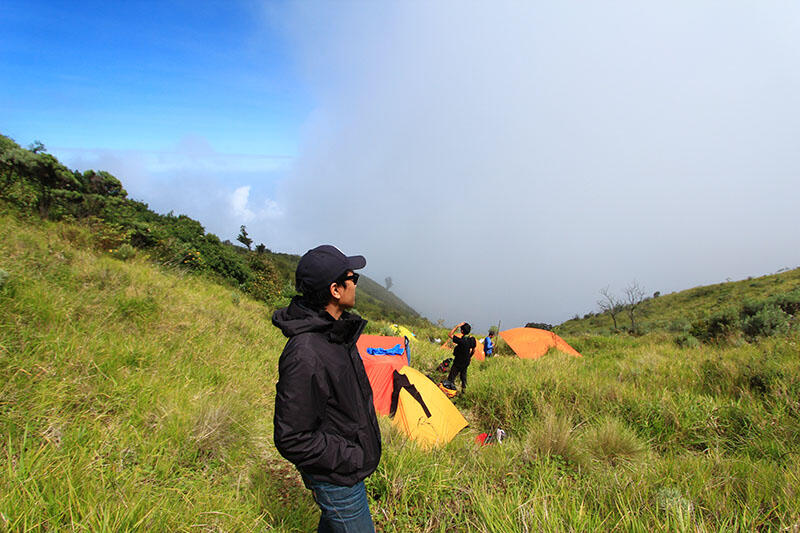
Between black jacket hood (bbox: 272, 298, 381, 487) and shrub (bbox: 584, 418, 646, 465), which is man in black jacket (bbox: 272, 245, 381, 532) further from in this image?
shrub (bbox: 584, 418, 646, 465)

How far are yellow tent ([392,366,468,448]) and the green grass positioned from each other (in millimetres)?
645

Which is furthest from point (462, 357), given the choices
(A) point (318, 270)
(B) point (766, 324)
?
(B) point (766, 324)

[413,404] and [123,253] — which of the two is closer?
[413,404]

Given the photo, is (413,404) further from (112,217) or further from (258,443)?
(112,217)

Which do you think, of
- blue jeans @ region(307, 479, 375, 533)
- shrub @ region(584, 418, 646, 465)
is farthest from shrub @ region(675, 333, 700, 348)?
blue jeans @ region(307, 479, 375, 533)

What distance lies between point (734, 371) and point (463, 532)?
5514 millimetres

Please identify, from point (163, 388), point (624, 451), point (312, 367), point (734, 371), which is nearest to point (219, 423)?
point (163, 388)

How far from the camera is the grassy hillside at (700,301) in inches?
960

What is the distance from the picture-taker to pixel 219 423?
2.94 m

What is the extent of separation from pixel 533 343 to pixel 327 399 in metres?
11.2

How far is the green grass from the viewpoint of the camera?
1956mm

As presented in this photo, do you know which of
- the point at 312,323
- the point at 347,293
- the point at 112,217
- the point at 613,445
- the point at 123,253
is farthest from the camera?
the point at 112,217

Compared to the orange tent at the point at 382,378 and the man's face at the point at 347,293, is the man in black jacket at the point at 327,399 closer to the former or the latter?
the man's face at the point at 347,293

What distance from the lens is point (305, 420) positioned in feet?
4.63
